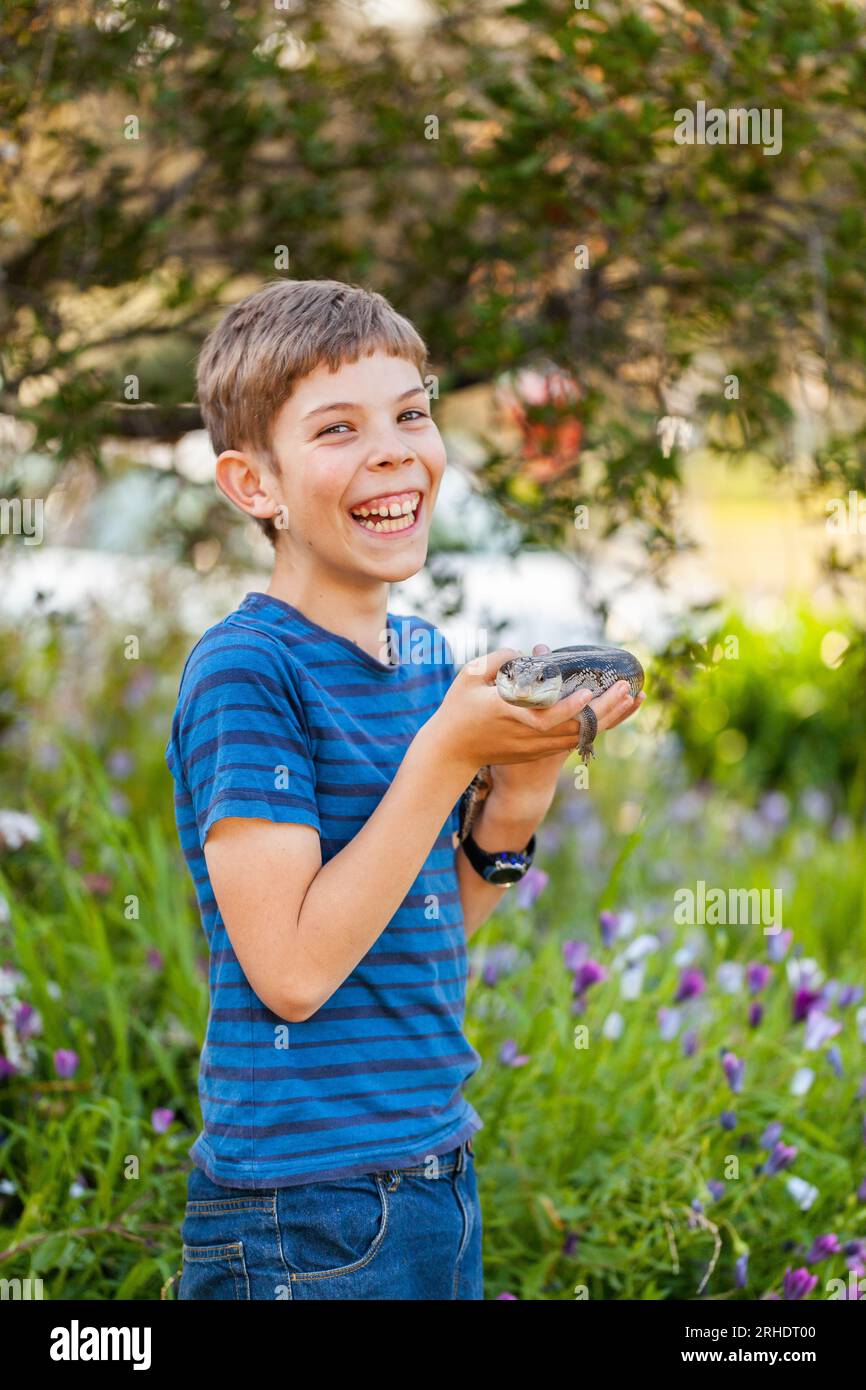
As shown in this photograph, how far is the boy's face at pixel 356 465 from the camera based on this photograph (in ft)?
5.42

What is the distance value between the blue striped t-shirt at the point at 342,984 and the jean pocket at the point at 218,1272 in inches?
3.5

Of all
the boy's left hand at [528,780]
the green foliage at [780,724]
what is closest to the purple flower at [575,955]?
the boy's left hand at [528,780]

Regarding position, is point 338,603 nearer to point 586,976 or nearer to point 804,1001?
point 586,976

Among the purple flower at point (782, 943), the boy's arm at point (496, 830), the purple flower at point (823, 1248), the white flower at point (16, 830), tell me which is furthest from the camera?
the white flower at point (16, 830)

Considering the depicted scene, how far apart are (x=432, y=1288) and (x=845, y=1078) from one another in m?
1.50

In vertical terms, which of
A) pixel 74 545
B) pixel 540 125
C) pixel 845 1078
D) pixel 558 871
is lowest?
pixel 845 1078

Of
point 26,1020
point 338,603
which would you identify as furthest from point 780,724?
point 338,603

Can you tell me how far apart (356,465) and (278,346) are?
0.58 ft

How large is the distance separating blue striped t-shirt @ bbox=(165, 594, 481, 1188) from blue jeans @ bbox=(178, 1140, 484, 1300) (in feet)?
0.09

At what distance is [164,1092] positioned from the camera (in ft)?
9.04

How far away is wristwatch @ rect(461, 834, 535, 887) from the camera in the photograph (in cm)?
188

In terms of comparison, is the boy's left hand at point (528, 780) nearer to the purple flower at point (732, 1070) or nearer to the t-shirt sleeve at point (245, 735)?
the t-shirt sleeve at point (245, 735)
